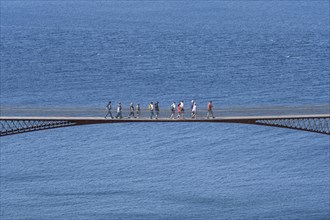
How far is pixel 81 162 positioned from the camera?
429 ft

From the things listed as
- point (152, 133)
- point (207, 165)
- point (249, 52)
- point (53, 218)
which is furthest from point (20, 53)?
point (53, 218)

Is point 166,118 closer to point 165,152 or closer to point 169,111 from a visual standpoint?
point 169,111

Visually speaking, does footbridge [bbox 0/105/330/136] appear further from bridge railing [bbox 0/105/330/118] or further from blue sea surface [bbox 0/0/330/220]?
blue sea surface [bbox 0/0/330/220]

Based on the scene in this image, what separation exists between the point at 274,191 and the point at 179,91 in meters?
44.9

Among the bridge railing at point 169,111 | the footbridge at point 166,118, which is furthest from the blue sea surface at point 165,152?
the footbridge at point 166,118

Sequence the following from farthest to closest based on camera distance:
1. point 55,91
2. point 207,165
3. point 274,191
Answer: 1. point 55,91
2. point 207,165
3. point 274,191

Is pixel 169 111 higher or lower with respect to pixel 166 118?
higher

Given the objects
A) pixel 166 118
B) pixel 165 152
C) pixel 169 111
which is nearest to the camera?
pixel 166 118

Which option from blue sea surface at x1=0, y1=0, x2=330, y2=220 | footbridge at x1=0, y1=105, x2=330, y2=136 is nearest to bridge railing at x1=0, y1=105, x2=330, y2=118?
footbridge at x1=0, y1=105, x2=330, y2=136

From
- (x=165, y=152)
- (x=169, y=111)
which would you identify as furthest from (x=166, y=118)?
(x=165, y=152)

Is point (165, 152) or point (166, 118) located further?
point (165, 152)

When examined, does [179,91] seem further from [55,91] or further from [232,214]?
[232,214]

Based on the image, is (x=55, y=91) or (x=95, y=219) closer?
(x=95, y=219)

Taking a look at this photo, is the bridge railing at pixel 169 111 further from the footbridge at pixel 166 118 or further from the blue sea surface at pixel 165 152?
the blue sea surface at pixel 165 152
